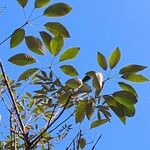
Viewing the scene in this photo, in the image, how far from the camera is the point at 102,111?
1847mm

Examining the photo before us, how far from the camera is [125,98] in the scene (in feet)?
5.53

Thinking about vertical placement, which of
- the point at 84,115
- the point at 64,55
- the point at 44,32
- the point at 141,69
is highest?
the point at 44,32

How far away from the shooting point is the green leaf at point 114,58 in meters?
1.73

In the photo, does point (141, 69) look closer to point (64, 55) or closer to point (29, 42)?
point (64, 55)

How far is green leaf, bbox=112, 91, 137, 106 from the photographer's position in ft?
5.53

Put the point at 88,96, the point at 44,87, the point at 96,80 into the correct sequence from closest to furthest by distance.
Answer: the point at 96,80, the point at 88,96, the point at 44,87

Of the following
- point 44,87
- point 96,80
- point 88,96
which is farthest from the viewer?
point 44,87

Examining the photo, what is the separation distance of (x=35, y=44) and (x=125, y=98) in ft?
1.37

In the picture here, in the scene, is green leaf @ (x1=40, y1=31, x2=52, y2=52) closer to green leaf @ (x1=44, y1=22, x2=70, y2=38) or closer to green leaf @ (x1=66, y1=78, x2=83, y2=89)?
green leaf @ (x1=44, y1=22, x2=70, y2=38)

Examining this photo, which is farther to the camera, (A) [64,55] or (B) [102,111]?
(B) [102,111]

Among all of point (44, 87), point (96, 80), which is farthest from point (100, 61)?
point (44, 87)

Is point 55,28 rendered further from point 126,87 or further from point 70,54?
point 126,87

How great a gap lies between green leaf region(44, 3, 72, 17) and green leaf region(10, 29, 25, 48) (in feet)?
0.43

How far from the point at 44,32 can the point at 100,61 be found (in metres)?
0.26
